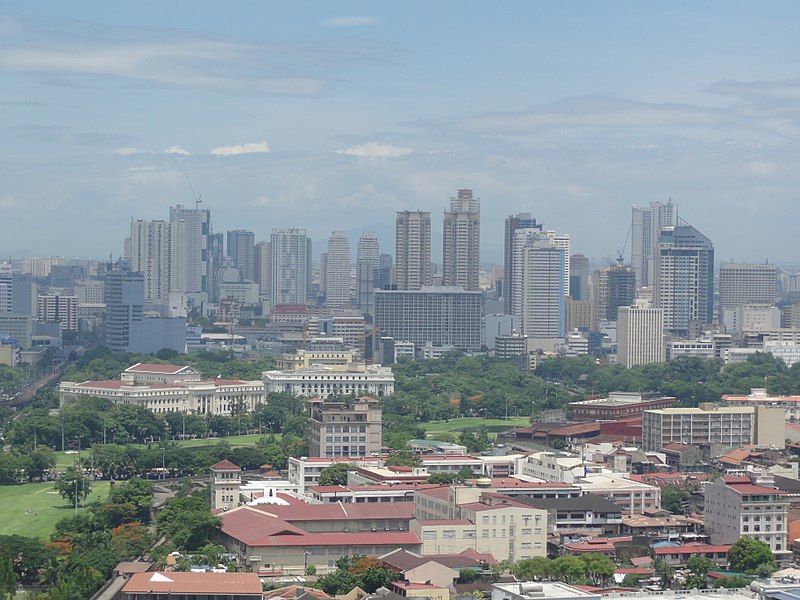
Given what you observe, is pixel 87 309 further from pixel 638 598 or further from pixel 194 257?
pixel 638 598

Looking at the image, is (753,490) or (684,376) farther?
(684,376)

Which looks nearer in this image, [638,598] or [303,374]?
[638,598]

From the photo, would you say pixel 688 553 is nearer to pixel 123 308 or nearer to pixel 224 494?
pixel 224 494

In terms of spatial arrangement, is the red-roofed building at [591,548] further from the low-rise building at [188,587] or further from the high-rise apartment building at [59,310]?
the high-rise apartment building at [59,310]

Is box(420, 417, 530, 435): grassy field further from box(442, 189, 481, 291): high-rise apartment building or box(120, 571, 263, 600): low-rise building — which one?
box(442, 189, 481, 291): high-rise apartment building

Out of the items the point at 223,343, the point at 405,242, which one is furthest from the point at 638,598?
the point at 405,242

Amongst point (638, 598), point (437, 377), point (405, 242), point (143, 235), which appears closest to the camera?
point (638, 598)

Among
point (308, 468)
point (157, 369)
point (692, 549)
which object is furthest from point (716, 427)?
point (157, 369)
